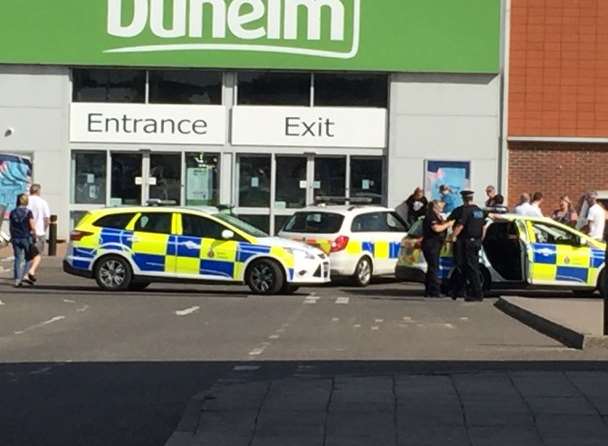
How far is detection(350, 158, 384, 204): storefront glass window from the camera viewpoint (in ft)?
93.6

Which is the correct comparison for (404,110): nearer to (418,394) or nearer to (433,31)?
(433,31)

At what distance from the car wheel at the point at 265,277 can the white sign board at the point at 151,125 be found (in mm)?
9713

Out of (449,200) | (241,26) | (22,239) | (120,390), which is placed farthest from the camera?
(241,26)

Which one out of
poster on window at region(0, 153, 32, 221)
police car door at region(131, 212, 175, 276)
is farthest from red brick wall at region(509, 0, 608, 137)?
poster on window at region(0, 153, 32, 221)

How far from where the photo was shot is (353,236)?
21375mm

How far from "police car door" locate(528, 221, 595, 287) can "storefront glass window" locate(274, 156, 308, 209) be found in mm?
10342

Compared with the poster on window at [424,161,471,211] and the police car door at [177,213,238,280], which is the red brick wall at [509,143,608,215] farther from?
the police car door at [177,213,238,280]

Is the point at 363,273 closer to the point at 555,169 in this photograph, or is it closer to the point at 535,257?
the point at 535,257

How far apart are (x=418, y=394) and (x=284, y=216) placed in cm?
2032

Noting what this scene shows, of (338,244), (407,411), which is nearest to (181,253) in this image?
(338,244)

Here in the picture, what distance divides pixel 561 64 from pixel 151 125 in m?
10.2

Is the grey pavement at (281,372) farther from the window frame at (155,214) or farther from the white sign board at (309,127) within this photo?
the white sign board at (309,127)

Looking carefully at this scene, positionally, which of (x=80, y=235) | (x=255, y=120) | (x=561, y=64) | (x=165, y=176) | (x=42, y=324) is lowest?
(x=42, y=324)

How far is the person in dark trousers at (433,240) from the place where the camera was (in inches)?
719
